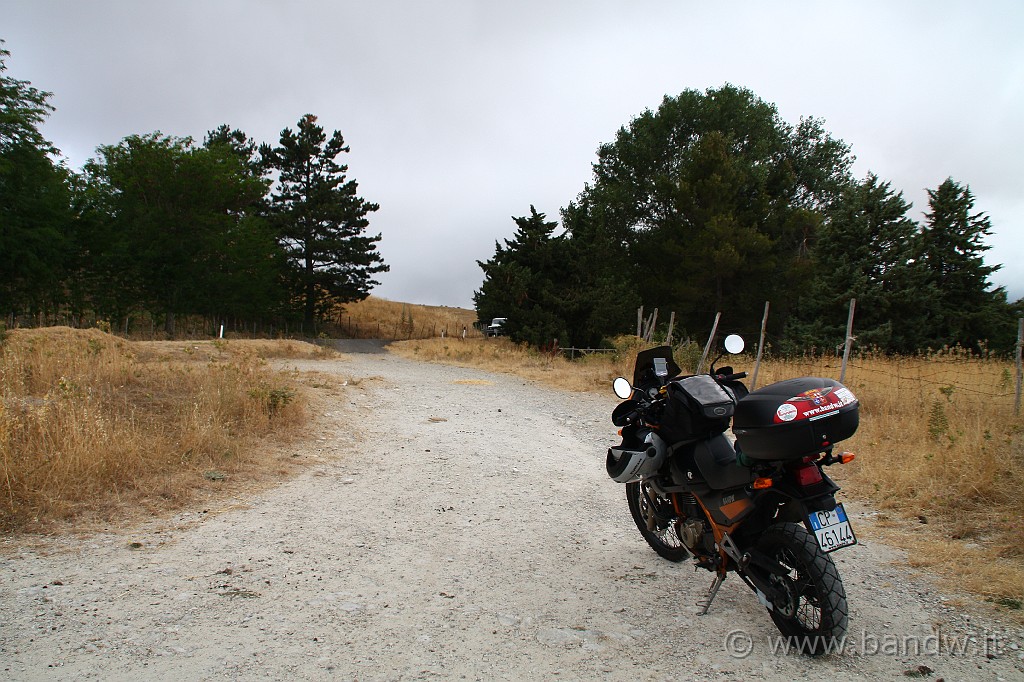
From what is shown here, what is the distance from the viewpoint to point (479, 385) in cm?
1511

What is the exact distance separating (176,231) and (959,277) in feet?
115

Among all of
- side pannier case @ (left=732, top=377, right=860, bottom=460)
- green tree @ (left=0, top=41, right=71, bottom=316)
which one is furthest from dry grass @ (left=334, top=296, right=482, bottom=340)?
side pannier case @ (left=732, top=377, right=860, bottom=460)

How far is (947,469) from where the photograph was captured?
18.9 ft

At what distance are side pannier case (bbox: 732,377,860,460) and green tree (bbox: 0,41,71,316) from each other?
25169 mm

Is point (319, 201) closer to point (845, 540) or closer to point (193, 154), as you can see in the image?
point (193, 154)

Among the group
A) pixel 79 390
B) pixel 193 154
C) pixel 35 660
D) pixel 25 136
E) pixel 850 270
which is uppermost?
pixel 193 154

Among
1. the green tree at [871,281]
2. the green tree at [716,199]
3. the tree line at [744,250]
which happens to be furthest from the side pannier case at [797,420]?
the green tree at [716,199]

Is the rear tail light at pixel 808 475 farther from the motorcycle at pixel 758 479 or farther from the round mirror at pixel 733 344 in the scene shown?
the round mirror at pixel 733 344

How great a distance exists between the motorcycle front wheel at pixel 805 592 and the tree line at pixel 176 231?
2468 cm

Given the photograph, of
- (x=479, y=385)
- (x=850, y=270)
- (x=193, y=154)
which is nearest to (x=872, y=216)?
(x=850, y=270)

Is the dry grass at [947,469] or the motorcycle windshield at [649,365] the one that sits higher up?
the motorcycle windshield at [649,365]

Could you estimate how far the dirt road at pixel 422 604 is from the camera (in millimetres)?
2834

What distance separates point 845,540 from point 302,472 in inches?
205

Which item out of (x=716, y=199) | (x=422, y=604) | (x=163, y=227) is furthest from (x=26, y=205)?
(x=716, y=199)
